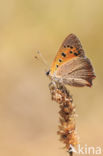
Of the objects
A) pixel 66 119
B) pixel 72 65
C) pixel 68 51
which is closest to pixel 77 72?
pixel 72 65

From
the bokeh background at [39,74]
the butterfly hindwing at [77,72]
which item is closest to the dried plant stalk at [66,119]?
the butterfly hindwing at [77,72]

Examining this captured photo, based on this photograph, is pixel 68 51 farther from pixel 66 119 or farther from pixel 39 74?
pixel 39 74

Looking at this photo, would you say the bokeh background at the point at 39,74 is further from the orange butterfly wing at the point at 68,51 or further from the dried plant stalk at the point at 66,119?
the dried plant stalk at the point at 66,119

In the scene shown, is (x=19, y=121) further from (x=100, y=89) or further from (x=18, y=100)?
(x=100, y=89)

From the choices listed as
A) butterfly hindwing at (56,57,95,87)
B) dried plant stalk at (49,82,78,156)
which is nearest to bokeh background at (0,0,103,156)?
butterfly hindwing at (56,57,95,87)

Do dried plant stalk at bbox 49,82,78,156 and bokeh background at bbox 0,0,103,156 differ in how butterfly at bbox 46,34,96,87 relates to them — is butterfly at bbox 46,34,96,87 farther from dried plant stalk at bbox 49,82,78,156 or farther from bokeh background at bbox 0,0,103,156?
bokeh background at bbox 0,0,103,156

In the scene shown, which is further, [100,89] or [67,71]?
[100,89]

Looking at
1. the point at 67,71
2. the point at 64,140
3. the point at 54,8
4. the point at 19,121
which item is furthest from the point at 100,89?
the point at 64,140
